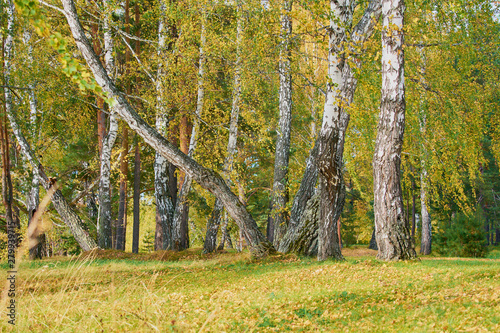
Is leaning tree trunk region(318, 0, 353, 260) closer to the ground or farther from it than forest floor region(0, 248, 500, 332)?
farther from it

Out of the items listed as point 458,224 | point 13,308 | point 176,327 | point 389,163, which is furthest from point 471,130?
point 13,308

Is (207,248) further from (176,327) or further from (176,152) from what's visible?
(176,327)

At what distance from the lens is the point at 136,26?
15.0m

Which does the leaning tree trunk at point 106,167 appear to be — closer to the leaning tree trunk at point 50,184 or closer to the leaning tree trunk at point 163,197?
the leaning tree trunk at point 50,184

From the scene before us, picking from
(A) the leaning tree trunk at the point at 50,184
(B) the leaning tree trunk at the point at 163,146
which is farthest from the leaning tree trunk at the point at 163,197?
(B) the leaning tree trunk at the point at 163,146

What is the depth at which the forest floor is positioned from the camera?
3928 mm

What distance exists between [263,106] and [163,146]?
5.45 metres

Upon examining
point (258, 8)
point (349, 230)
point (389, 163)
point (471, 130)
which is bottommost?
point (349, 230)

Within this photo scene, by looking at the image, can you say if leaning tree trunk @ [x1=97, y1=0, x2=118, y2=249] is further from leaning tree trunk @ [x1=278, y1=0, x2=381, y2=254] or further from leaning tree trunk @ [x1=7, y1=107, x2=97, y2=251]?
leaning tree trunk @ [x1=278, y1=0, x2=381, y2=254]

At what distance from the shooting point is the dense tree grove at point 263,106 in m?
7.82

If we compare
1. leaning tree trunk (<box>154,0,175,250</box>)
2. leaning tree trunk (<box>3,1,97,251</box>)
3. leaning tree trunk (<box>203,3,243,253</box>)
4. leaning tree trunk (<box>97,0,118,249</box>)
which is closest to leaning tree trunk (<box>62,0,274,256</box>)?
leaning tree trunk (<box>97,0,118,249</box>)

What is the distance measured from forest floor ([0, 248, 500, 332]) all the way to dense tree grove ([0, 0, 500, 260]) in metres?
1.86

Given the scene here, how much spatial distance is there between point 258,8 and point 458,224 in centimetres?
1215

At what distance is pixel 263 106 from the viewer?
13.4m
